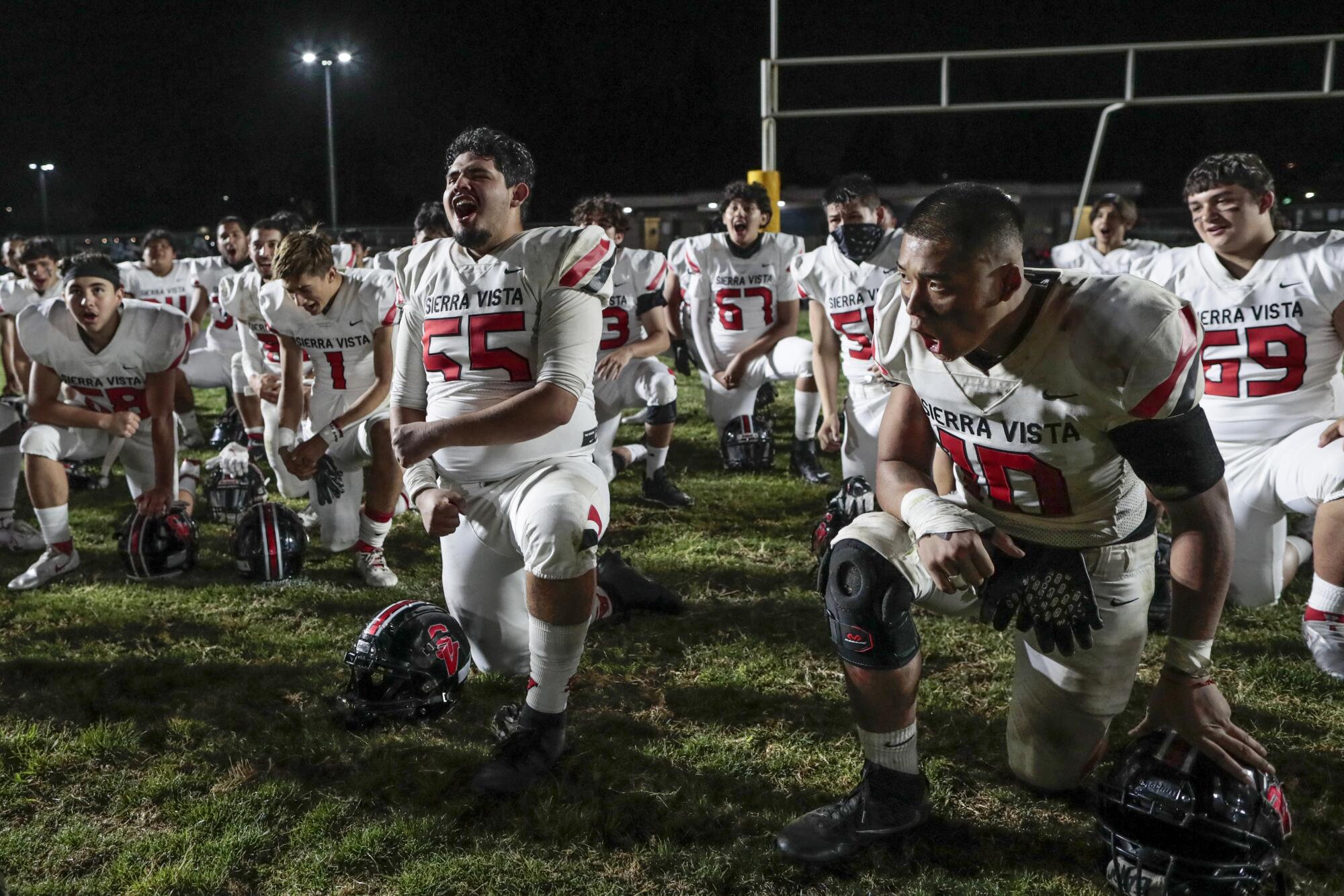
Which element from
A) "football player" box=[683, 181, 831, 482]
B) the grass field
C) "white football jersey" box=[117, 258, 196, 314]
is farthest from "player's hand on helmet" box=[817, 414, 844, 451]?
"white football jersey" box=[117, 258, 196, 314]

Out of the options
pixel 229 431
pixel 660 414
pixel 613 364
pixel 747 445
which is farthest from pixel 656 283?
pixel 229 431

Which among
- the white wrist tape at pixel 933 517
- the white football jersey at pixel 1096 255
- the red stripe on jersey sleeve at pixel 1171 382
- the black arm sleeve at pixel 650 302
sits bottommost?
the white wrist tape at pixel 933 517

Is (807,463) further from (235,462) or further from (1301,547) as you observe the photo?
(235,462)

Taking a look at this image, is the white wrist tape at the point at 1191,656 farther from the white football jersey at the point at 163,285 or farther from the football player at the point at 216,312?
the white football jersey at the point at 163,285

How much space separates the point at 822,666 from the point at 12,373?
799 cm

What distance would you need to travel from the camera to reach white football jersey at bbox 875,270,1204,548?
2447 mm

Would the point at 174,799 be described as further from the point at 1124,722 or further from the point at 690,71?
the point at 690,71

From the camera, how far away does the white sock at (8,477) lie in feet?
19.2

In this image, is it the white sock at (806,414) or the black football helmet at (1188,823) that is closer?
the black football helmet at (1188,823)

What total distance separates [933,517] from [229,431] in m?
7.41

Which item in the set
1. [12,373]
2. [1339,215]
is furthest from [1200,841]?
[1339,215]

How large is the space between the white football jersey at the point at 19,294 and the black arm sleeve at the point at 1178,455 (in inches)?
393

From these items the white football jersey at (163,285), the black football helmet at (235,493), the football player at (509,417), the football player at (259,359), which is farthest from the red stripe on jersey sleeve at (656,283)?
the white football jersey at (163,285)

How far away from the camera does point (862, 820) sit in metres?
2.75
